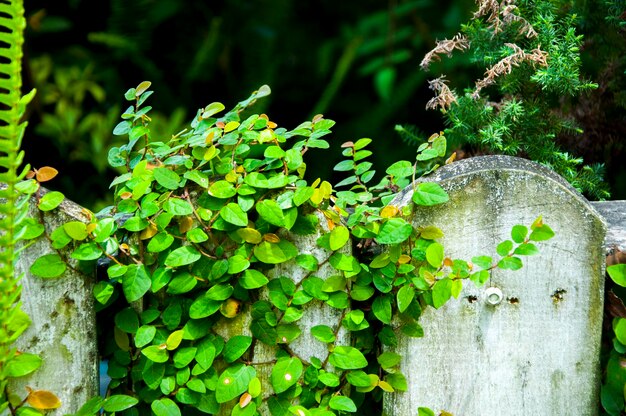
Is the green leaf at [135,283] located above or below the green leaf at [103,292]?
above

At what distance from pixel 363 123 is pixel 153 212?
9.01ft

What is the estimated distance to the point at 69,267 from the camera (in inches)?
58.1

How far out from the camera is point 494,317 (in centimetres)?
157

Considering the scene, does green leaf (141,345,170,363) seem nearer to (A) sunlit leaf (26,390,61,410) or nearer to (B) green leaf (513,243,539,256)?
(A) sunlit leaf (26,390,61,410)

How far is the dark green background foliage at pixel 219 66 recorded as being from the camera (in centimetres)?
387

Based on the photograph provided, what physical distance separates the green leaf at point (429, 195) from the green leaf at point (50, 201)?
0.71 meters

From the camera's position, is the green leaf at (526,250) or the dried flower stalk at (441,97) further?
the dried flower stalk at (441,97)

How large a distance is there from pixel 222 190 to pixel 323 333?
1.22 feet

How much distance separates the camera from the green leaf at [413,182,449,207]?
145cm

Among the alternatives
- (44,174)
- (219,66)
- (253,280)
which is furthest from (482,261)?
(219,66)

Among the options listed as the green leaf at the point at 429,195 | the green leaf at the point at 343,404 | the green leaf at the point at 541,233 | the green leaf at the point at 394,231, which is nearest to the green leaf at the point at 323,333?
the green leaf at the point at 343,404

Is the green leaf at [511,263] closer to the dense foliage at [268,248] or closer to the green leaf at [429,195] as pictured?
the dense foliage at [268,248]

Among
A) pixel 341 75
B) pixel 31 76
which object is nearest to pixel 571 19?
pixel 341 75

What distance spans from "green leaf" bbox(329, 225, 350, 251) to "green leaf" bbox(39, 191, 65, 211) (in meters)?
0.54
